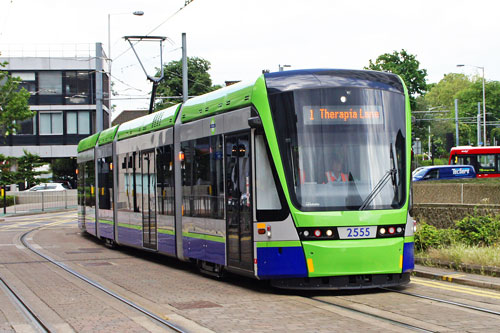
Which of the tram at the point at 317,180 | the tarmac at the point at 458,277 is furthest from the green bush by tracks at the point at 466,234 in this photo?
the tram at the point at 317,180

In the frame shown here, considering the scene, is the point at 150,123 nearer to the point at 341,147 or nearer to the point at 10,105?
the point at 341,147

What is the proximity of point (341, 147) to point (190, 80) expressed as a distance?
5723cm

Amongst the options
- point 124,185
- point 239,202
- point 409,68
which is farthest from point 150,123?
point 409,68

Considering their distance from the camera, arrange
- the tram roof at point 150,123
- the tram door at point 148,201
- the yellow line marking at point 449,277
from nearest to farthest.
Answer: the yellow line marking at point 449,277
the tram roof at point 150,123
the tram door at point 148,201

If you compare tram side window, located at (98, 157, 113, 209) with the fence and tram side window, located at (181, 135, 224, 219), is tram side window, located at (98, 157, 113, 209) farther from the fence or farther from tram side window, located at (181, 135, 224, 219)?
the fence

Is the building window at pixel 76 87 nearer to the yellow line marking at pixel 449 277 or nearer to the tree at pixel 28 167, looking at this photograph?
the tree at pixel 28 167

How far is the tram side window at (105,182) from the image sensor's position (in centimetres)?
2078

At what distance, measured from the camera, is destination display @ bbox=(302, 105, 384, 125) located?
10.8m

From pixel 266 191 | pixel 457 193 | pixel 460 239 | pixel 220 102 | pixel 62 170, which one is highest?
pixel 62 170

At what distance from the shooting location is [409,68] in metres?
69.8

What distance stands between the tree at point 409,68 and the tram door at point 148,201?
180 feet

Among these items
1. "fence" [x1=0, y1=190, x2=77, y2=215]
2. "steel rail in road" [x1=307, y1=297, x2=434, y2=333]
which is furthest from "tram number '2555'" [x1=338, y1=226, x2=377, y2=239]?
"fence" [x1=0, y1=190, x2=77, y2=215]

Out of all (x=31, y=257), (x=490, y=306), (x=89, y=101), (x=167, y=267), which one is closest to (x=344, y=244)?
(x=490, y=306)

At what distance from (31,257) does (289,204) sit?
10.2m
